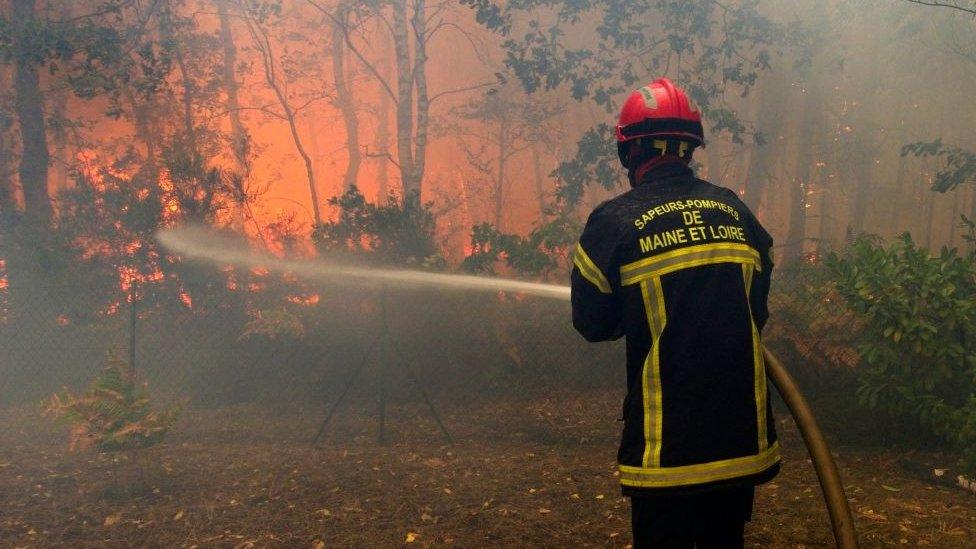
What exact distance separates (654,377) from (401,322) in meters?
6.42

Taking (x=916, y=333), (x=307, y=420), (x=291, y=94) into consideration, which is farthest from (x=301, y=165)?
(x=916, y=333)

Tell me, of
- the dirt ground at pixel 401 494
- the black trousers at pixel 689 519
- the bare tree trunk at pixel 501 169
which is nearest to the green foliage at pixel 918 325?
the dirt ground at pixel 401 494

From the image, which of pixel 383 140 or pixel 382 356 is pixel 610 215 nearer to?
pixel 382 356

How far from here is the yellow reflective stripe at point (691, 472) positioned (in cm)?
207

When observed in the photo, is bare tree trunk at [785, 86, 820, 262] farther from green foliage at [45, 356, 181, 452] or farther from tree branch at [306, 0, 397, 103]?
green foliage at [45, 356, 181, 452]

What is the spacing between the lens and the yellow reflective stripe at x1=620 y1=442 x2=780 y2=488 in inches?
81.6

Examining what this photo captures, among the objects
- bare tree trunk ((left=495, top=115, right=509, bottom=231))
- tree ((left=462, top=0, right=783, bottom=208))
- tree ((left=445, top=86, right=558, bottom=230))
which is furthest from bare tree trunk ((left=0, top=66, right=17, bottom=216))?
bare tree trunk ((left=495, top=115, right=509, bottom=231))

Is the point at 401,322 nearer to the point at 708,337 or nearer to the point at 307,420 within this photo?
the point at 307,420

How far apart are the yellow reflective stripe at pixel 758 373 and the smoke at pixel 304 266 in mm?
5518

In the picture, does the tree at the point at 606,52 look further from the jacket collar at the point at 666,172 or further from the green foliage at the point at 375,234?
the jacket collar at the point at 666,172

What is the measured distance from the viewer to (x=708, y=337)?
204 centimetres

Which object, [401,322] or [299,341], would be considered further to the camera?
[299,341]

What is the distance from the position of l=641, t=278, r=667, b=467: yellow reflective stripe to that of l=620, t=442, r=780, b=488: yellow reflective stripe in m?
0.03

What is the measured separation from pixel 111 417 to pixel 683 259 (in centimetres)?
465
